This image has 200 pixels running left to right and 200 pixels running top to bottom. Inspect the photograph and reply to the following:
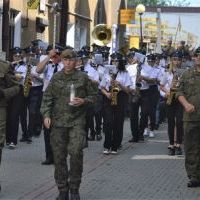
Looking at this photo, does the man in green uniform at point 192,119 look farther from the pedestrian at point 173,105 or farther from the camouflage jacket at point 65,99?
the pedestrian at point 173,105

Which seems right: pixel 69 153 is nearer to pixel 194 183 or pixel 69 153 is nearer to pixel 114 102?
pixel 194 183

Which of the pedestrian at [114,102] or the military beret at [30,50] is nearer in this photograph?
the pedestrian at [114,102]

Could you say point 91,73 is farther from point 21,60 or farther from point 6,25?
point 6,25

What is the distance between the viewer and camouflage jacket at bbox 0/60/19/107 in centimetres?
904

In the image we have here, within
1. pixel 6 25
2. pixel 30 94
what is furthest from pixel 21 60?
pixel 6 25

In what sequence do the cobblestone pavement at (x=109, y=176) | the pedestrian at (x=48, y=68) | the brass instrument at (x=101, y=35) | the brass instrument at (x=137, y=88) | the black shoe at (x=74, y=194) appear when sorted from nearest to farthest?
the black shoe at (x=74, y=194) < the cobblestone pavement at (x=109, y=176) < the pedestrian at (x=48, y=68) < the brass instrument at (x=137, y=88) < the brass instrument at (x=101, y=35)

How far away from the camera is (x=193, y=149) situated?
10109 mm

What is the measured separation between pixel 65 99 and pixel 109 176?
248cm

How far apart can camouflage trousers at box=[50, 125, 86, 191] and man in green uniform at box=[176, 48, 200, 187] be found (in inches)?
77.4

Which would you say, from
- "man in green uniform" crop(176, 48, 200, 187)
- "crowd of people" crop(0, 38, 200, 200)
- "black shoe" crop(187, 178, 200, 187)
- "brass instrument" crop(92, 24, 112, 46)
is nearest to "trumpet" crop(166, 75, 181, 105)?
"crowd of people" crop(0, 38, 200, 200)

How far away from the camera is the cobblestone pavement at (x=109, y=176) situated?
30.8 ft

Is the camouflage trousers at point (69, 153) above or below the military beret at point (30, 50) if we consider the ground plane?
below

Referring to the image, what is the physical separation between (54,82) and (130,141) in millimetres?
6994

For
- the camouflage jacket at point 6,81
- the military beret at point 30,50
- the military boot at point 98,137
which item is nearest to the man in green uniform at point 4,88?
the camouflage jacket at point 6,81
